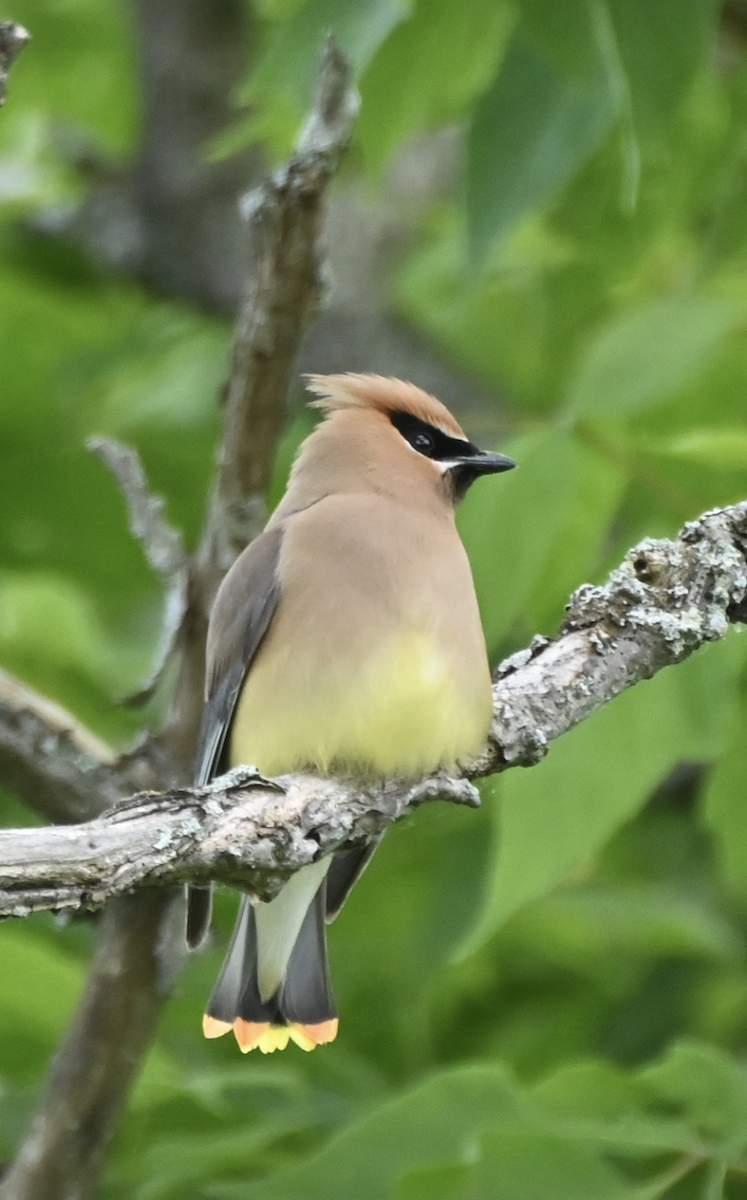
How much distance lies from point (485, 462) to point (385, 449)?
301mm

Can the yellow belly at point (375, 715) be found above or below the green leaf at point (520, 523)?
below


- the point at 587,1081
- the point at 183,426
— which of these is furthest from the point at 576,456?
the point at 183,426

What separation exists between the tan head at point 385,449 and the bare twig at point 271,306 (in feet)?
0.47

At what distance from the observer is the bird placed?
3.04m

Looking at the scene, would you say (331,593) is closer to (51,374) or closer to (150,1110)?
(150,1110)

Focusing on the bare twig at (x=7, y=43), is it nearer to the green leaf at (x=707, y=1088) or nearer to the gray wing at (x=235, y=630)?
the gray wing at (x=235, y=630)

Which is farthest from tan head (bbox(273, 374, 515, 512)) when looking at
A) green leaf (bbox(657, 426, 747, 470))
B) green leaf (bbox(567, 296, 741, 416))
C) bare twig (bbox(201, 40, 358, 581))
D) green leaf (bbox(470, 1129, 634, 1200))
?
green leaf (bbox(470, 1129, 634, 1200))

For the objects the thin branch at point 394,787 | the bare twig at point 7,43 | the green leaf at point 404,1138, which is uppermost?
the bare twig at point 7,43

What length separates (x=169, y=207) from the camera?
6.55 m

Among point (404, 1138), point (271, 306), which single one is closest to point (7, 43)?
point (271, 306)

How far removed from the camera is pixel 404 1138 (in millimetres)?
3088

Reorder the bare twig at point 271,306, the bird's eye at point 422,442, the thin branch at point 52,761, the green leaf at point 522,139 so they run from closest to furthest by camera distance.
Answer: the bare twig at point 271,306
the green leaf at point 522,139
the thin branch at point 52,761
the bird's eye at point 422,442

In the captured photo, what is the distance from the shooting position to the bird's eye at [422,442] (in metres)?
3.90

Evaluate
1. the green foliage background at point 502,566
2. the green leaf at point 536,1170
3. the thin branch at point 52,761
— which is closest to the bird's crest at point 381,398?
the green foliage background at point 502,566
